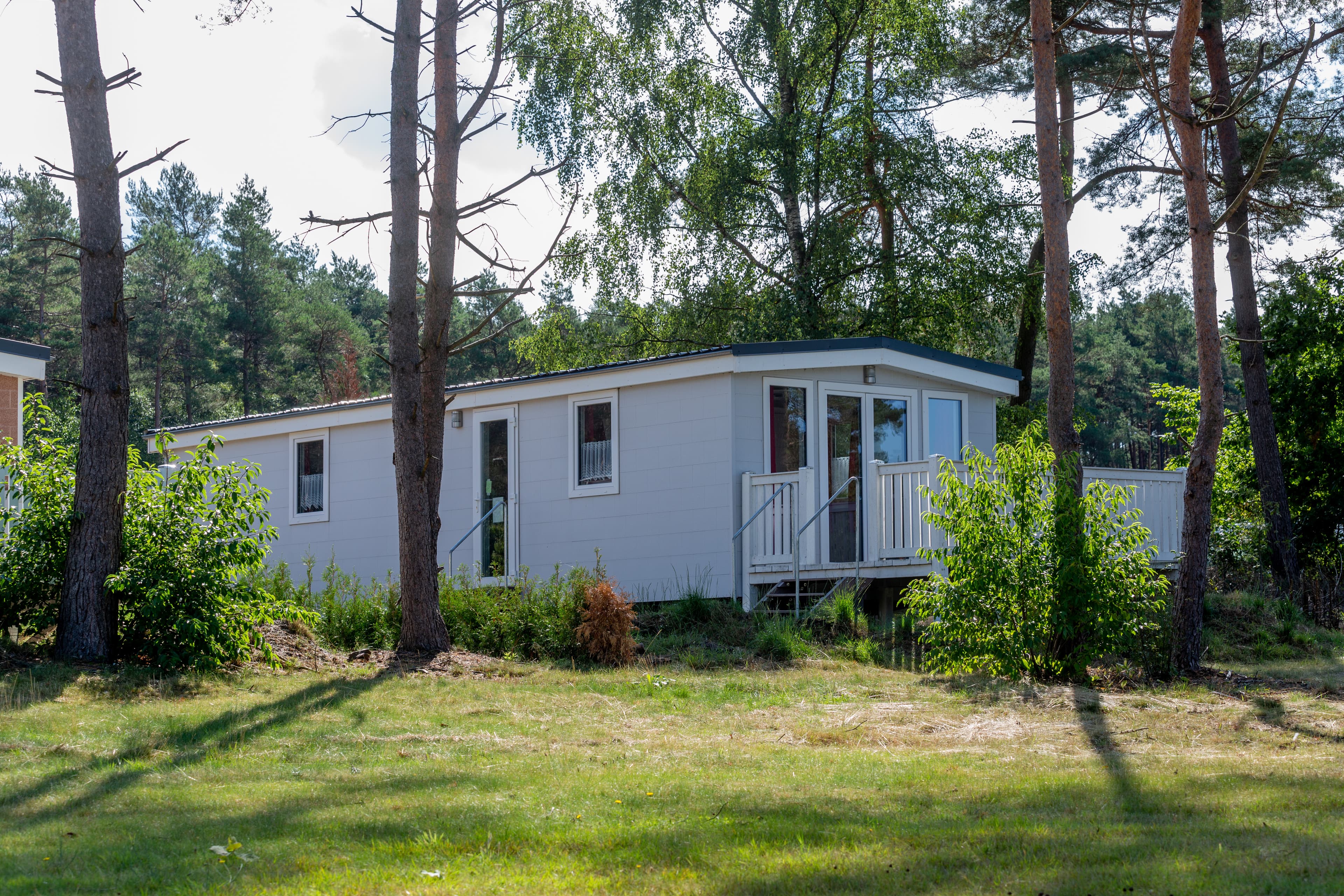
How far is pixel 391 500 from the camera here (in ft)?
53.8

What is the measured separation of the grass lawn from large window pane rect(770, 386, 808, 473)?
4944mm

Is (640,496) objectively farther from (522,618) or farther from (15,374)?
(15,374)

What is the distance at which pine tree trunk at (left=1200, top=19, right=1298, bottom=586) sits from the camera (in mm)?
18062

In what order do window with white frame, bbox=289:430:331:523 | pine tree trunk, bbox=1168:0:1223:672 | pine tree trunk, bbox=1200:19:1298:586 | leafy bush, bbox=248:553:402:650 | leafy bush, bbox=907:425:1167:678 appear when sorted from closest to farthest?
leafy bush, bbox=907:425:1167:678 < pine tree trunk, bbox=1168:0:1223:672 < leafy bush, bbox=248:553:402:650 < window with white frame, bbox=289:430:331:523 < pine tree trunk, bbox=1200:19:1298:586

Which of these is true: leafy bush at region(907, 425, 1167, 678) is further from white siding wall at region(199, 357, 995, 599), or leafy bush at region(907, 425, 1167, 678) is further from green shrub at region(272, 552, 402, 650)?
green shrub at region(272, 552, 402, 650)

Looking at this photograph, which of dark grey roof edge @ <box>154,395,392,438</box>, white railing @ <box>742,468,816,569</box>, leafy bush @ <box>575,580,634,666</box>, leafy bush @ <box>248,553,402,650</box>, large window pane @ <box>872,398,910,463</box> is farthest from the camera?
dark grey roof edge @ <box>154,395,392,438</box>

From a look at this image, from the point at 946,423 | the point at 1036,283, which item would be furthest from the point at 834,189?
the point at 946,423

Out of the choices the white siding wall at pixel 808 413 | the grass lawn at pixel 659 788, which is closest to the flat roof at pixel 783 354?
the white siding wall at pixel 808 413

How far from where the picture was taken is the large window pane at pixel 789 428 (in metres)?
14.0

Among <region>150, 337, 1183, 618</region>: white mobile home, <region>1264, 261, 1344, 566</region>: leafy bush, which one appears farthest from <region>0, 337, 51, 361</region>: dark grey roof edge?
<region>1264, 261, 1344, 566</region>: leafy bush

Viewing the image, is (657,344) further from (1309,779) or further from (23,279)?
(23,279)

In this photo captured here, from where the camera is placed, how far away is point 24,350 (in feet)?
48.2

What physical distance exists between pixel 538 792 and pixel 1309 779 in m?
3.51

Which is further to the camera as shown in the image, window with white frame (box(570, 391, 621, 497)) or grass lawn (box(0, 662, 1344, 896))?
window with white frame (box(570, 391, 621, 497))
